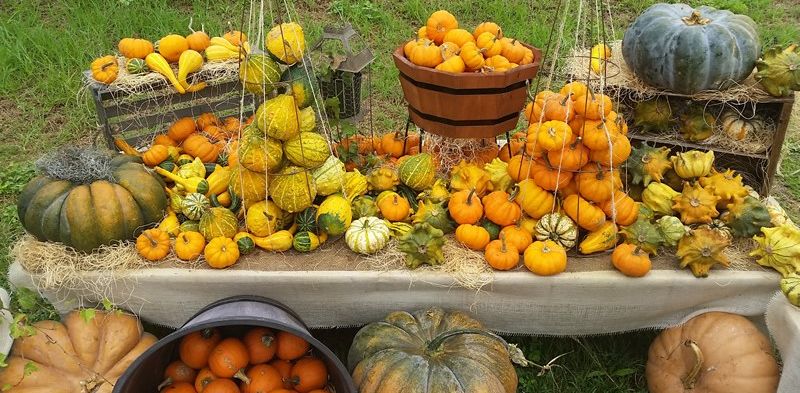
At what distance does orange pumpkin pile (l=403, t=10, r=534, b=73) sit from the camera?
3.28 meters

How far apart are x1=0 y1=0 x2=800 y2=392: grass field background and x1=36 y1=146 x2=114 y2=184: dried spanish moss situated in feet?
4.04

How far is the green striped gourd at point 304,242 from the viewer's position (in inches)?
124

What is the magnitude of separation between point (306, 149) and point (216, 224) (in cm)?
66

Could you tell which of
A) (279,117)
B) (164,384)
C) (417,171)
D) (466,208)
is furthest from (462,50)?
(164,384)

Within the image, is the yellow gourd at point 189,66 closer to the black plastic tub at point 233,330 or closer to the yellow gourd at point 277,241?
the yellow gourd at point 277,241

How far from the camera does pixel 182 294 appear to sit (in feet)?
10.3

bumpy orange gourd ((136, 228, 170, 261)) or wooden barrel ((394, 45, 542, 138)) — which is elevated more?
wooden barrel ((394, 45, 542, 138))

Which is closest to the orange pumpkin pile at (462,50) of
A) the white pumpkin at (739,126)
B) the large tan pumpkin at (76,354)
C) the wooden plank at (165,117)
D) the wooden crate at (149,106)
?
the white pumpkin at (739,126)

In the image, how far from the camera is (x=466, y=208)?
3.21 meters

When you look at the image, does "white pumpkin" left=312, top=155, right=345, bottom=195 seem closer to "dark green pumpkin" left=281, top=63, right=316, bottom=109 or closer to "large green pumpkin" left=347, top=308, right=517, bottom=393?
"dark green pumpkin" left=281, top=63, right=316, bottom=109

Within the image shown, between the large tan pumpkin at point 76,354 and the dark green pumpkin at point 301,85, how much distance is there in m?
1.44

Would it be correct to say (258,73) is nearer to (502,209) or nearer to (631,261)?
(502,209)

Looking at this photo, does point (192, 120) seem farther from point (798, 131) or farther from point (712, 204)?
point (798, 131)

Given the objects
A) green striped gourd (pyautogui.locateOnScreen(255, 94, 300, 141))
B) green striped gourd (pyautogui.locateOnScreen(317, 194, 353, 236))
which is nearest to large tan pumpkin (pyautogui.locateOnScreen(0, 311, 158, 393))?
green striped gourd (pyautogui.locateOnScreen(317, 194, 353, 236))
